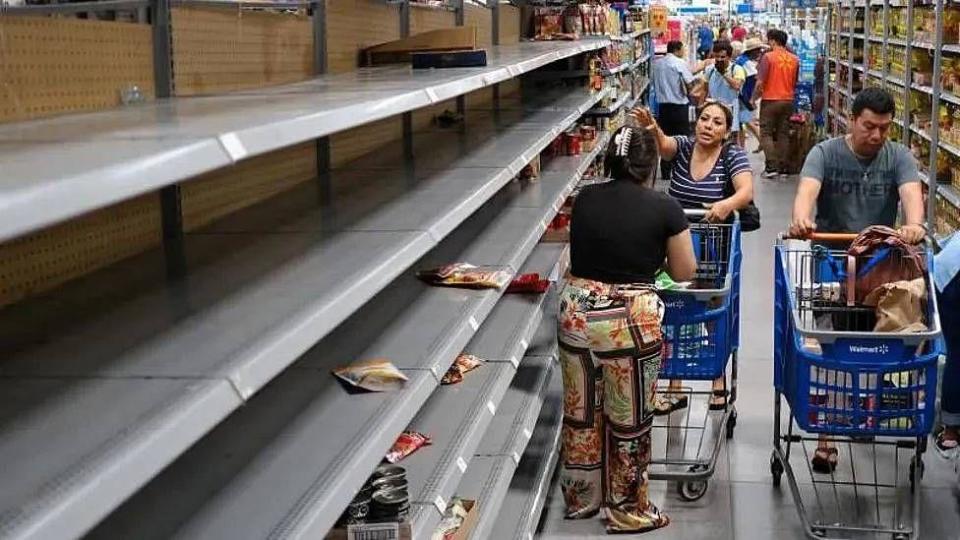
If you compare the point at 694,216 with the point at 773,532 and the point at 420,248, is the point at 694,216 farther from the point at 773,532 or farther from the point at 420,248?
the point at 420,248

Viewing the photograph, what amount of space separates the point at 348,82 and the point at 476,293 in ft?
2.38

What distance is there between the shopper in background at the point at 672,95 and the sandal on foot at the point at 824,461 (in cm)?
866

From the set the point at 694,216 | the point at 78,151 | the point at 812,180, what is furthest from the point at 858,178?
the point at 78,151

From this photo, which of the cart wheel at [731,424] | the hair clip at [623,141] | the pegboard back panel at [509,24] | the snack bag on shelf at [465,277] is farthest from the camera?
the pegboard back panel at [509,24]

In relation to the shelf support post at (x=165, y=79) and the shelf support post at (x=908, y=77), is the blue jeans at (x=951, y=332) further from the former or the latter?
the shelf support post at (x=908, y=77)

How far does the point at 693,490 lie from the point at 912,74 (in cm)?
688

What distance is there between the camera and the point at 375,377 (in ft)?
8.80

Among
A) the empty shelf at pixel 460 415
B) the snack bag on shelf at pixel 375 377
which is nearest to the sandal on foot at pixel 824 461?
the empty shelf at pixel 460 415

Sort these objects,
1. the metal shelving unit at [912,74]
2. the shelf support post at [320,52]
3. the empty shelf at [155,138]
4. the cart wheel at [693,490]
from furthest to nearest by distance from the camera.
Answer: the metal shelving unit at [912,74]
the cart wheel at [693,490]
the shelf support post at [320,52]
the empty shelf at [155,138]

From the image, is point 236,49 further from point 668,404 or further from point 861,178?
point 668,404

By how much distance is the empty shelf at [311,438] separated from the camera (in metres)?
2.04

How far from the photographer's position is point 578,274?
14.2ft

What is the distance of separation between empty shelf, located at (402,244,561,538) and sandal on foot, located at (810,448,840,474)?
1.39 meters

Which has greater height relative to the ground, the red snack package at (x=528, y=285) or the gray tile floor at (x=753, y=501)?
the red snack package at (x=528, y=285)
